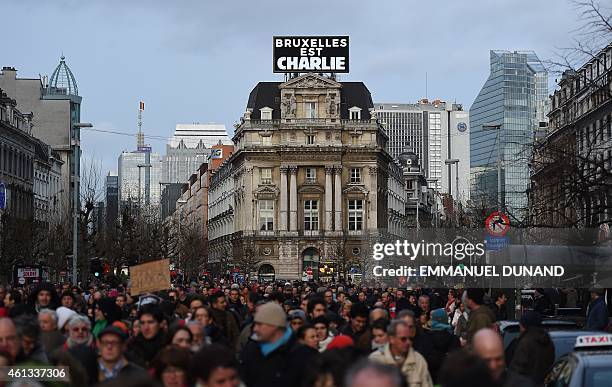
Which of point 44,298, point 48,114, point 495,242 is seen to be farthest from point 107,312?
point 48,114

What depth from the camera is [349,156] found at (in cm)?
12575

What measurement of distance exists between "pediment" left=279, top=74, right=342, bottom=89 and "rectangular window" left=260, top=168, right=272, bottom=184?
8.66 meters

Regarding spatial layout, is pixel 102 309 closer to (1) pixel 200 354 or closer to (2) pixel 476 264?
(1) pixel 200 354

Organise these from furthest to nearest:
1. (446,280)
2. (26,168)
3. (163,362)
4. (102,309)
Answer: (26,168) < (446,280) < (102,309) < (163,362)

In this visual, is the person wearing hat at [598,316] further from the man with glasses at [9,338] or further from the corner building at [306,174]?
→ the corner building at [306,174]

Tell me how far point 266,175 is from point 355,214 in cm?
996

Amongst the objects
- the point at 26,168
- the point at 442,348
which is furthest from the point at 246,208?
the point at 442,348

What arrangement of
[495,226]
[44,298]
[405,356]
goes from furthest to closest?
1. [495,226]
2. [44,298]
3. [405,356]

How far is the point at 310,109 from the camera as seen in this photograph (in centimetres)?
12462

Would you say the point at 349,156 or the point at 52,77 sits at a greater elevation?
the point at 52,77

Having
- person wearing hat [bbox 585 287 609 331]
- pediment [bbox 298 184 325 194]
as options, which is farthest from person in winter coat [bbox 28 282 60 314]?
pediment [bbox 298 184 325 194]

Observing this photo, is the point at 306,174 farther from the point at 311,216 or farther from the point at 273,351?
the point at 273,351

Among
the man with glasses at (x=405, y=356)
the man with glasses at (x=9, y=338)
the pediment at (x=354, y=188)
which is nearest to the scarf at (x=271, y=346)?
the man with glasses at (x=405, y=356)

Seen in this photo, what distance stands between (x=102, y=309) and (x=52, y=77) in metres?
173
